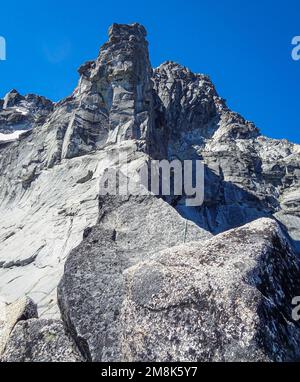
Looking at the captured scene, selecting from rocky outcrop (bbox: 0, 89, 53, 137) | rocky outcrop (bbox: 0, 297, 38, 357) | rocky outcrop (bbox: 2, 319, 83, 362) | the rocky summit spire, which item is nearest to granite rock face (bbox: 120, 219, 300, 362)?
rocky outcrop (bbox: 2, 319, 83, 362)

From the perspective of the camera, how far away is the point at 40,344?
655cm

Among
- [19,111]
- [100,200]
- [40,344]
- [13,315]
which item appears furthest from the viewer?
[19,111]

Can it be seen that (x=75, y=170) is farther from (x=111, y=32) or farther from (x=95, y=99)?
(x=111, y=32)

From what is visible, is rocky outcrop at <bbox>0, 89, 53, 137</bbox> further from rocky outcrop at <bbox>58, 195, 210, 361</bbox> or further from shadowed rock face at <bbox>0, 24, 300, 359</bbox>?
rocky outcrop at <bbox>58, 195, 210, 361</bbox>

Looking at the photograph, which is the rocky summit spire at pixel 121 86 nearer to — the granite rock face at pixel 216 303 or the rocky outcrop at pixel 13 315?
the rocky outcrop at pixel 13 315

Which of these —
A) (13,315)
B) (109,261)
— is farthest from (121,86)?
(13,315)

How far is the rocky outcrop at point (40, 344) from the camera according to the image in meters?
6.38

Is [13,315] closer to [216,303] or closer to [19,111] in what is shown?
[216,303]

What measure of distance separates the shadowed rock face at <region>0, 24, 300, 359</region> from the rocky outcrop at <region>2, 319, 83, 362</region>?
0.21 metres

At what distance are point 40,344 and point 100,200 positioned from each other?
12.6 feet

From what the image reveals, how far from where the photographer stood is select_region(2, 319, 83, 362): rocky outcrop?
20.9 feet

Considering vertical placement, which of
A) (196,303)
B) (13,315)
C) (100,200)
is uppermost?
(100,200)

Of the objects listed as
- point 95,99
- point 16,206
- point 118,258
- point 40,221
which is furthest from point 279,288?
point 95,99

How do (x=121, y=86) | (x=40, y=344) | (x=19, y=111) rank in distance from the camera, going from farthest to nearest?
(x=19, y=111) < (x=121, y=86) < (x=40, y=344)
